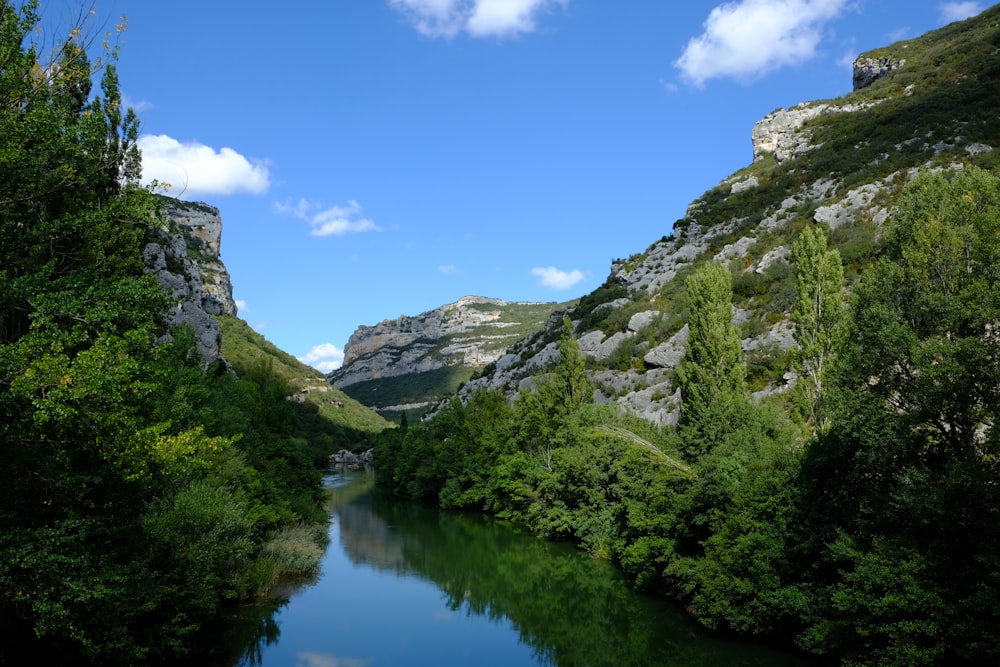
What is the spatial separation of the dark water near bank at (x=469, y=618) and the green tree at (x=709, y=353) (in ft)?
35.4

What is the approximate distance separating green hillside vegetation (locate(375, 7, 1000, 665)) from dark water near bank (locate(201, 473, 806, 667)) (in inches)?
60.2

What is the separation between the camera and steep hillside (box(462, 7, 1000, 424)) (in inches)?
2026

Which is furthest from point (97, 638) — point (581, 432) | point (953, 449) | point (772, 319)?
point (772, 319)

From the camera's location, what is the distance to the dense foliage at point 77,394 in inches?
458

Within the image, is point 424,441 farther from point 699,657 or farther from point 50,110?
point 50,110

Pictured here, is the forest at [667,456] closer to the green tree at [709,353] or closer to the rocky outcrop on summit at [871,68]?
the green tree at [709,353]

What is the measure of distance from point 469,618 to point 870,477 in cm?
1882

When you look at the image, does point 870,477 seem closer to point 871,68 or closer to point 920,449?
point 920,449

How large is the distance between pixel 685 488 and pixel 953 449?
1231 centimetres

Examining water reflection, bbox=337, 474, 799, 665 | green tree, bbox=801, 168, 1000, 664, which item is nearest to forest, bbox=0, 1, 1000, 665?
green tree, bbox=801, 168, 1000, 664

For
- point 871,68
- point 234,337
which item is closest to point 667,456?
point 234,337

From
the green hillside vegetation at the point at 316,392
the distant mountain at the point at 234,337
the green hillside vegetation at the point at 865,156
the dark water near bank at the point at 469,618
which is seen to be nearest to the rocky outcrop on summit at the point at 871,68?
the green hillside vegetation at the point at 865,156

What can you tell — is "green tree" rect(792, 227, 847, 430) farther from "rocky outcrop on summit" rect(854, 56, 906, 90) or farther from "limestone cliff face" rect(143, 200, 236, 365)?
"rocky outcrop on summit" rect(854, 56, 906, 90)

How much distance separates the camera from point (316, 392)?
5723 inches
